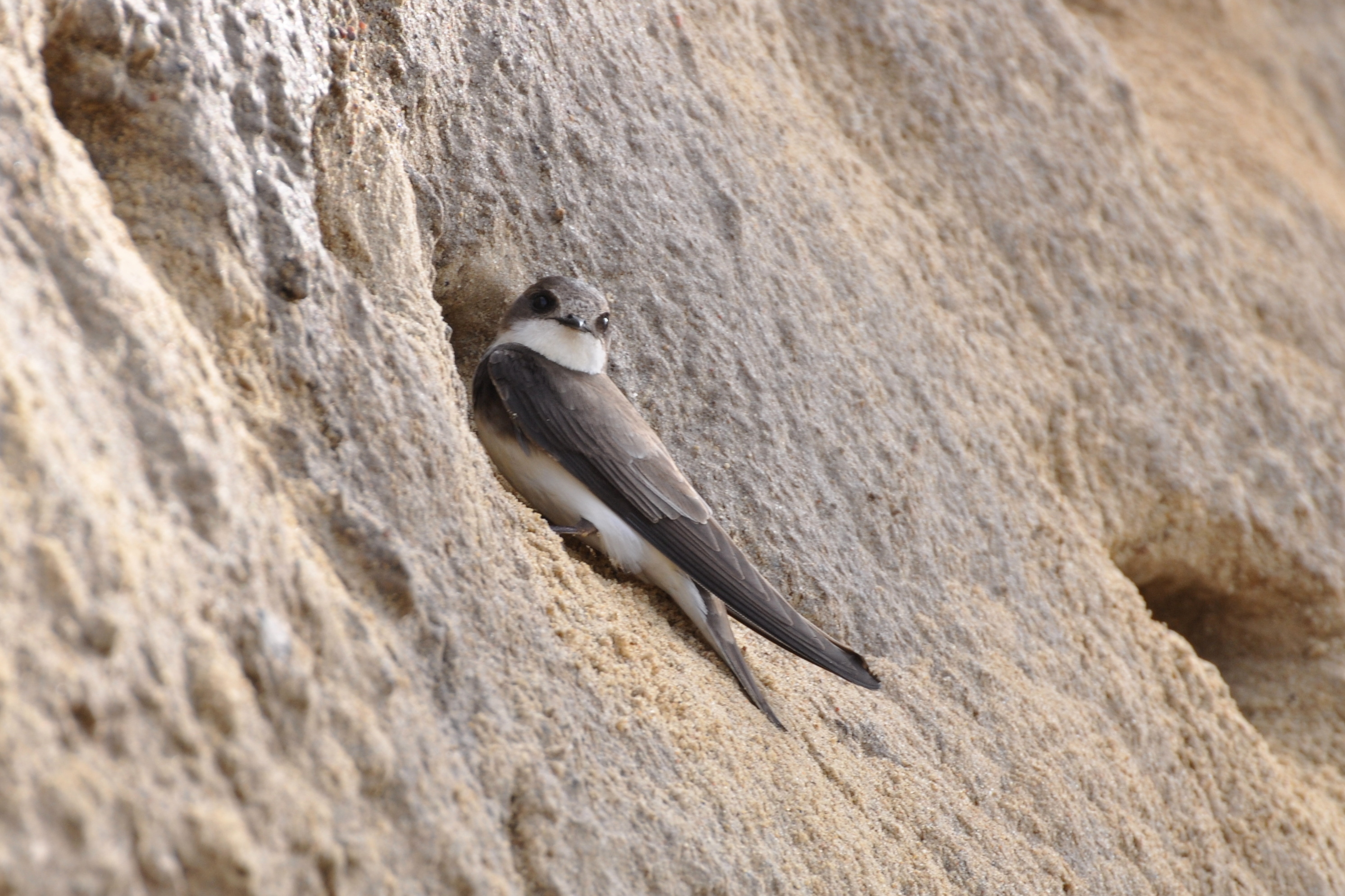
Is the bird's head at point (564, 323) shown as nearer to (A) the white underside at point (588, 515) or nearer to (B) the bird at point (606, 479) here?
(B) the bird at point (606, 479)

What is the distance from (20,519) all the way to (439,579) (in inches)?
29.4

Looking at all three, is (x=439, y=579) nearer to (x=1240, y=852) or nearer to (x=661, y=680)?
(x=661, y=680)

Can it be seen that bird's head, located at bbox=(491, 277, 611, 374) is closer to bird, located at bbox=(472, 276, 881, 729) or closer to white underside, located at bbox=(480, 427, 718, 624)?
bird, located at bbox=(472, 276, 881, 729)

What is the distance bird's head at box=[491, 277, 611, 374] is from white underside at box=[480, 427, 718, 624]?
0.80 ft

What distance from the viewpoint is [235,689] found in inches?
55.3

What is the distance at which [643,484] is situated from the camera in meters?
2.67

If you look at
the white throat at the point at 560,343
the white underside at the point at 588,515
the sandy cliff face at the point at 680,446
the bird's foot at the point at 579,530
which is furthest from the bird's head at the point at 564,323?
the bird's foot at the point at 579,530

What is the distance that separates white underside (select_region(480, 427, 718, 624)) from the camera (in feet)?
8.70

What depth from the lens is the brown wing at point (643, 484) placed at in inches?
103

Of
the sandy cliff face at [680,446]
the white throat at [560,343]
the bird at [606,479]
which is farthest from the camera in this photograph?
the white throat at [560,343]

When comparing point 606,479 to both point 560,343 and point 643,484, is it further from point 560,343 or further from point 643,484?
point 560,343

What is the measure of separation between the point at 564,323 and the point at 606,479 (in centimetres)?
39

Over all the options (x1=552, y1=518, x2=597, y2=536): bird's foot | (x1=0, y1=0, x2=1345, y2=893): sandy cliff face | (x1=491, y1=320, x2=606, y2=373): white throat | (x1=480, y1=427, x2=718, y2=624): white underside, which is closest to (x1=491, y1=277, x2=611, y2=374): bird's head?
(x1=491, y1=320, x2=606, y2=373): white throat

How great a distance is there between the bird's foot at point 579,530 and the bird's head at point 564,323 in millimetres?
389
